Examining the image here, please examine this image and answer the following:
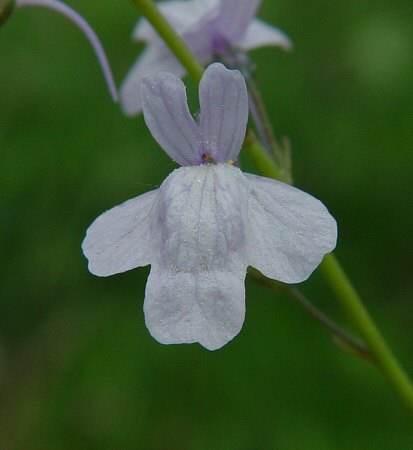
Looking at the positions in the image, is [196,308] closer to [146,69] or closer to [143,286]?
[146,69]

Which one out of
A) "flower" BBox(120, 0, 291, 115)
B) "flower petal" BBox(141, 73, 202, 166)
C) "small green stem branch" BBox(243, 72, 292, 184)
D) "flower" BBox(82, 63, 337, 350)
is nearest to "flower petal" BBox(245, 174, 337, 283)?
"flower" BBox(82, 63, 337, 350)

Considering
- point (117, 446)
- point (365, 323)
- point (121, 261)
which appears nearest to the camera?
point (121, 261)

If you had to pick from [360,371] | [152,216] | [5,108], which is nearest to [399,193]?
[360,371]

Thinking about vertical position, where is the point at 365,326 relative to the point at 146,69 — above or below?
below

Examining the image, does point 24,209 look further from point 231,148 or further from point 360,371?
point 231,148

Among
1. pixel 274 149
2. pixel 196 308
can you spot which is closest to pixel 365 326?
pixel 274 149

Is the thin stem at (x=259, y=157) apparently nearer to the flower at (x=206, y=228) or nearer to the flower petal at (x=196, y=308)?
the flower at (x=206, y=228)

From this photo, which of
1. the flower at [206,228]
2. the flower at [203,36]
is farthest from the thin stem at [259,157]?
the flower at [203,36]
